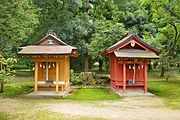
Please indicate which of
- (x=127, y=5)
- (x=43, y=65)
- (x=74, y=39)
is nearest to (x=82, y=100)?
(x=43, y=65)

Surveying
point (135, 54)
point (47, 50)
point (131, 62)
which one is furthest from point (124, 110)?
point (47, 50)

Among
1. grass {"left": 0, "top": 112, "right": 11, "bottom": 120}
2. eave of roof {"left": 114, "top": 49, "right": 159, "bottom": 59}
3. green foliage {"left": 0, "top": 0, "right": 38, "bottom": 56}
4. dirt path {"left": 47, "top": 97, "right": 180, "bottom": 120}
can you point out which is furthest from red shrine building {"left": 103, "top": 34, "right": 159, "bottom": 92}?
grass {"left": 0, "top": 112, "right": 11, "bottom": 120}

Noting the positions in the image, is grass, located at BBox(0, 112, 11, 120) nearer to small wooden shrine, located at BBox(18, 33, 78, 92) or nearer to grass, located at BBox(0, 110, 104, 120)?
grass, located at BBox(0, 110, 104, 120)

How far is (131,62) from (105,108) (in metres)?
6.70

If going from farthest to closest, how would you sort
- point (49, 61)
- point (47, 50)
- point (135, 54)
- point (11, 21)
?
1. point (49, 61)
2. point (135, 54)
3. point (47, 50)
4. point (11, 21)

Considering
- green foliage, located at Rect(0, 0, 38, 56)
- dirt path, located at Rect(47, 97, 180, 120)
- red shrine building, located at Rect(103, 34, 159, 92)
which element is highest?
green foliage, located at Rect(0, 0, 38, 56)

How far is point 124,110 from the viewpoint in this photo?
43.7ft

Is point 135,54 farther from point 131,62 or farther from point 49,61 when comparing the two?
point 49,61

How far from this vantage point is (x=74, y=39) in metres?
30.8

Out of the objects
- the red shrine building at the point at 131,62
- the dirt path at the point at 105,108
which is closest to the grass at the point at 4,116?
the dirt path at the point at 105,108

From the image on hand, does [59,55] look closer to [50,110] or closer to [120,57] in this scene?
[120,57]

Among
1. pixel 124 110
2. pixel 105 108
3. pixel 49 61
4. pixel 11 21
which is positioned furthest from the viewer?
pixel 49 61

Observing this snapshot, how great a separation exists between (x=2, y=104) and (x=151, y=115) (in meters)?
7.51

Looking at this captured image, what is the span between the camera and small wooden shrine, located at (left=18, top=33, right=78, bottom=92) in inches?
740
